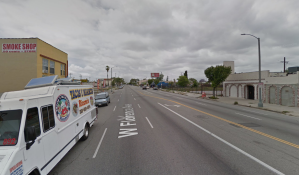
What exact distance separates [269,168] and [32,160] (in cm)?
668

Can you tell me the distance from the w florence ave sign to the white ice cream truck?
53.6 feet

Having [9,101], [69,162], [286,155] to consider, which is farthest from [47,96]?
[286,155]

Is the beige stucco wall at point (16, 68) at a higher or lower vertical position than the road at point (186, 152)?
higher

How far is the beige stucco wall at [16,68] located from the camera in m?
18.1

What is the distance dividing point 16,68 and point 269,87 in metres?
34.2

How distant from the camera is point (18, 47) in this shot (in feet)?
59.2

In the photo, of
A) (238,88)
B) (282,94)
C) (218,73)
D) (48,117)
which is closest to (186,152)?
(48,117)

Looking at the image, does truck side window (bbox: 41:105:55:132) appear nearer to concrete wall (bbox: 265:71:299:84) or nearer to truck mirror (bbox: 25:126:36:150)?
truck mirror (bbox: 25:126:36:150)

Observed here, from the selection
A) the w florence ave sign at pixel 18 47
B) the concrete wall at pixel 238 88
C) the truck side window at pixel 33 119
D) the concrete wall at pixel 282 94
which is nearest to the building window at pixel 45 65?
the w florence ave sign at pixel 18 47

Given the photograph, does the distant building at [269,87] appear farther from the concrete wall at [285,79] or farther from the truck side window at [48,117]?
the truck side window at [48,117]

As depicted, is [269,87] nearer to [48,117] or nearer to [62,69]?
[48,117]

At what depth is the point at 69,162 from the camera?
5105 mm

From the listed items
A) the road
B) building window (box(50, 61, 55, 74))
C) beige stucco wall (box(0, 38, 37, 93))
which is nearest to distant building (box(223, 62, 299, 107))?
the road

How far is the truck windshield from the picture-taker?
334 cm
